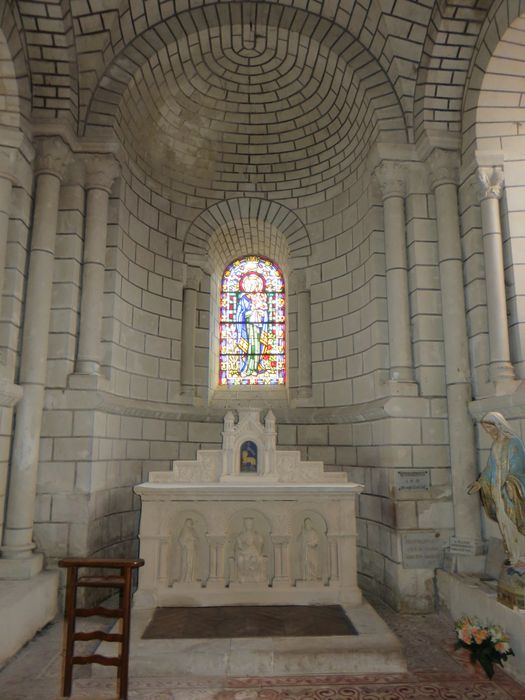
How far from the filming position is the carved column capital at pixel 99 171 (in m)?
7.40

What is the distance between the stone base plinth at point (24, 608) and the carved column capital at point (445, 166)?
688 centimetres

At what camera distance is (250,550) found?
608 cm

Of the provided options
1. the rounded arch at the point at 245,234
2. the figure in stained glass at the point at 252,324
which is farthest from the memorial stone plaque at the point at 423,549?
the rounded arch at the point at 245,234

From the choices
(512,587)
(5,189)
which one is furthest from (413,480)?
(5,189)

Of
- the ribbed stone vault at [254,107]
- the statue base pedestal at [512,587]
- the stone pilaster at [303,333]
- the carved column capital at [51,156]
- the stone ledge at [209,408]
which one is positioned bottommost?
the statue base pedestal at [512,587]

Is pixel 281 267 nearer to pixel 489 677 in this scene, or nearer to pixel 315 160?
pixel 315 160

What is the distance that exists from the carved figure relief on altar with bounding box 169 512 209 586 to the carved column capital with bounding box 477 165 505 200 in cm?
521

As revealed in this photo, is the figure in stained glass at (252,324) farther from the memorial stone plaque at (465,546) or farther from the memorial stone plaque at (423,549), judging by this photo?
the memorial stone plaque at (465,546)

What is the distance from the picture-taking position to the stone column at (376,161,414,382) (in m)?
7.05

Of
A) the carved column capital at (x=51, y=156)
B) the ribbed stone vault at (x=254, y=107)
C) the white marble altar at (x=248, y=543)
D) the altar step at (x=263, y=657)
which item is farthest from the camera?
the ribbed stone vault at (x=254, y=107)

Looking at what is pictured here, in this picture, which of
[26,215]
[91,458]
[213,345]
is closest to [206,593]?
[91,458]

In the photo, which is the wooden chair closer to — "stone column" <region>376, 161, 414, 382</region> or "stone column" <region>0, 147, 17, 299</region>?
"stone column" <region>0, 147, 17, 299</region>

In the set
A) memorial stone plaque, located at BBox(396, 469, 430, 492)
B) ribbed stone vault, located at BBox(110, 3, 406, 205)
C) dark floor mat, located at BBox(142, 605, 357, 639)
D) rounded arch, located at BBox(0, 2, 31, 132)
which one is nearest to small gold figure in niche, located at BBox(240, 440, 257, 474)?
dark floor mat, located at BBox(142, 605, 357, 639)

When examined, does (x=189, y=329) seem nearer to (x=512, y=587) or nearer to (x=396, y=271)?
(x=396, y=271)
